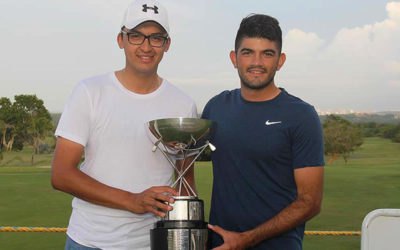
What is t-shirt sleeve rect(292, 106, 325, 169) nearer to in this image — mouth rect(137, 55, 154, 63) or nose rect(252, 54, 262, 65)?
nose rect(252, 54, 262, 65)

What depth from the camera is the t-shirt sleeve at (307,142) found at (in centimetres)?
248

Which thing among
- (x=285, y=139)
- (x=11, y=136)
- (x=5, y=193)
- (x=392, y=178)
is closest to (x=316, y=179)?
(x=285, y=139)

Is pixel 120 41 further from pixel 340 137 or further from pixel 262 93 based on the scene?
pixel 340 137

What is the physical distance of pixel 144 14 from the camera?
2.59 metres

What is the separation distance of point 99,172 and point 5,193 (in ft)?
38.6

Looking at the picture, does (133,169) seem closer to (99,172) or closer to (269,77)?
(99,172)

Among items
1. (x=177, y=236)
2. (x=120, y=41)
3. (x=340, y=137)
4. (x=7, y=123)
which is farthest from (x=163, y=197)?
(x=7, y=123)

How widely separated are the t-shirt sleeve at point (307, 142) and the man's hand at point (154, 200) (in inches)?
23.2

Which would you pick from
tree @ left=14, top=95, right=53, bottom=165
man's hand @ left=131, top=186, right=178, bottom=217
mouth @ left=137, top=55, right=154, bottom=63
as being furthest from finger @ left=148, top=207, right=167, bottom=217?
tree @ left=14, top=95, right=53, bottom=165

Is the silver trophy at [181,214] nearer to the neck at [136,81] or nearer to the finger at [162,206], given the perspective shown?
the finger at [162,206]

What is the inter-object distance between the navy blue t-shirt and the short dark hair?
0.92ft

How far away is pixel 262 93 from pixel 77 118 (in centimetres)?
87

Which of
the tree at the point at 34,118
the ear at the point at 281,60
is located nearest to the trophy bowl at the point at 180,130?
the ear at the point at 281,60

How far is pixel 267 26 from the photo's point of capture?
2.56 m
